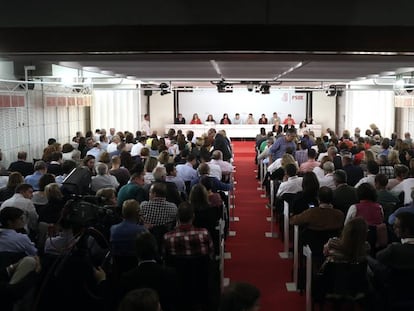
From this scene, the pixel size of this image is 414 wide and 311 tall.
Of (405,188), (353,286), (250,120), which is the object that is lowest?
(353,286)

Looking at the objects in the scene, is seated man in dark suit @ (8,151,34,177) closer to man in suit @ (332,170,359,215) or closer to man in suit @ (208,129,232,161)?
man in suit @ (208,129,232,161)

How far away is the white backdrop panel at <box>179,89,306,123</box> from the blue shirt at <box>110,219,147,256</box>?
61.8 ft

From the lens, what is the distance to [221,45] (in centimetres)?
241

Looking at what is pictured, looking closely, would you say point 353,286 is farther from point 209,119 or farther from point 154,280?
point 209,119

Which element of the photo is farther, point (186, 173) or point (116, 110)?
point (116, 110)

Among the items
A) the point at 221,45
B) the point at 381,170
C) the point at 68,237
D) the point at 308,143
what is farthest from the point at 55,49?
the point at 308,143

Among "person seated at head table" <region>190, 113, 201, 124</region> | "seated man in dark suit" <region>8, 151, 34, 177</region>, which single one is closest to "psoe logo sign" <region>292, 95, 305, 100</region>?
"person seated at head table" <region>190, 113, 201, 124</region>

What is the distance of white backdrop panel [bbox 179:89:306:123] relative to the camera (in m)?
22.8

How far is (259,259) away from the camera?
21.9 ft

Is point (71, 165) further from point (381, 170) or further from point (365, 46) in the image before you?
point (365, 46)

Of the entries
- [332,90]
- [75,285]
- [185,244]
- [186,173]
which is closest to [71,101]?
[186,173]

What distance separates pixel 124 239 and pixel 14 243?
86 centimetres

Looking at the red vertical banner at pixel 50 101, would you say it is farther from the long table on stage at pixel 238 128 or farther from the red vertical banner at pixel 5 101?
the long table on stage at pixel 238 128

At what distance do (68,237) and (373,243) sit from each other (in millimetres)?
2781
